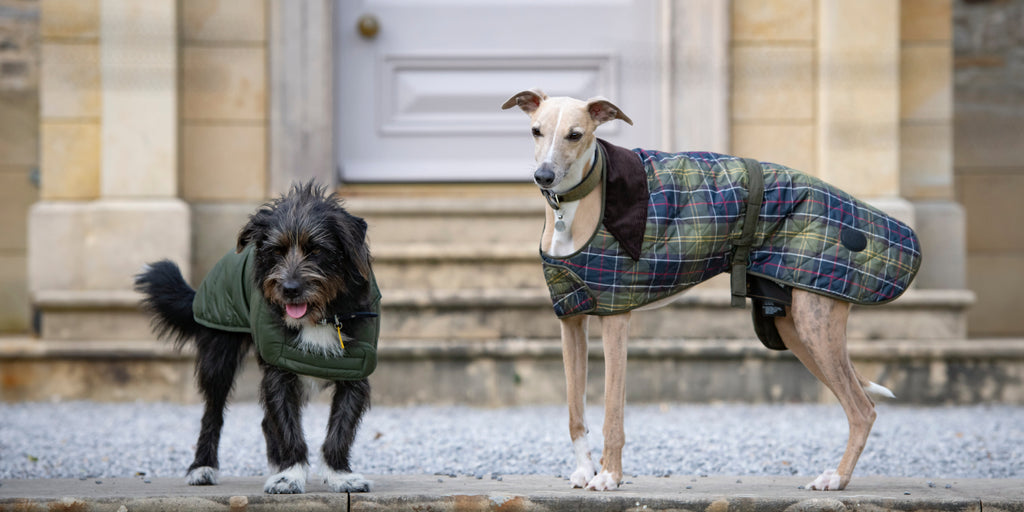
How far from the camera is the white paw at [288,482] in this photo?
357 cm

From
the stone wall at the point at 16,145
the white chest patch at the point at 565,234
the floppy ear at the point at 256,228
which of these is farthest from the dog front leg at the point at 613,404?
the stone wall at the point at 16,145

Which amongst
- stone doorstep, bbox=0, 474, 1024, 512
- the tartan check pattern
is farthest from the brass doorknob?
stone doorstep, bbox=0, 474, 1024, 512

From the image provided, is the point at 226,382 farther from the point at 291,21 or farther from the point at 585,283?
the point at 291,21

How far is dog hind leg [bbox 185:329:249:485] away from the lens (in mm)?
3961

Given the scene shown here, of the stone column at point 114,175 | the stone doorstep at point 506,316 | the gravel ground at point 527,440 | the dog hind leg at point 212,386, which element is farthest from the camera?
the stone column at point 114,175

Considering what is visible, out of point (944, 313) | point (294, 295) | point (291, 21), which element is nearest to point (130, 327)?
point (291, 21)

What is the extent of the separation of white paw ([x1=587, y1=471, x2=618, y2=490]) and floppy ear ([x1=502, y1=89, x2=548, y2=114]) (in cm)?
138

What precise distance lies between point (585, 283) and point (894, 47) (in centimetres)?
437

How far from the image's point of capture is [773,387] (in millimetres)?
6531

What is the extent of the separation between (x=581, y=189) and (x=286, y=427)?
1.35m

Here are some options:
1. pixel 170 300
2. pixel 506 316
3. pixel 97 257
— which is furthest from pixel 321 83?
pixel 170 300

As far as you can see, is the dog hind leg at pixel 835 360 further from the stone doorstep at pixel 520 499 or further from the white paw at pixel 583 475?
the white paw at pixel 583 475

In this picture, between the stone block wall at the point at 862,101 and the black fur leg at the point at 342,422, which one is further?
the stone block wall at the point at 862,101

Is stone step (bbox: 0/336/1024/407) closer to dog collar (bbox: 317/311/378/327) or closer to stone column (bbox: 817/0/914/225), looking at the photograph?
stone column (bbox: 817/0/914/225)
